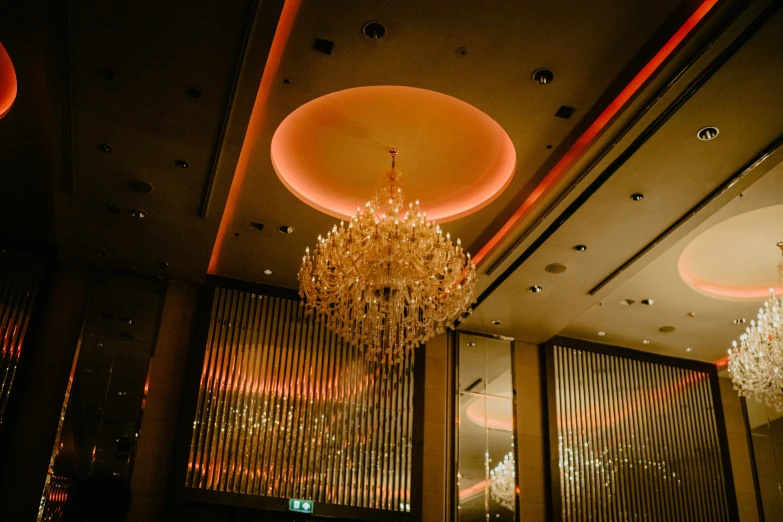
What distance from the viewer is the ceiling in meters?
5.46

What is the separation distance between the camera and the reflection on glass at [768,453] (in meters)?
11.2

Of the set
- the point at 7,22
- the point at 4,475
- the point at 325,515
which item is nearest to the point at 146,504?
the point at 4,475

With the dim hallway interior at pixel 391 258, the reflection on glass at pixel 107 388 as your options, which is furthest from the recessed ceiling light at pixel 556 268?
the reflection on glass at pixel 107 388

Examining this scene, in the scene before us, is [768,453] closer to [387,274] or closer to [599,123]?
[599,123]

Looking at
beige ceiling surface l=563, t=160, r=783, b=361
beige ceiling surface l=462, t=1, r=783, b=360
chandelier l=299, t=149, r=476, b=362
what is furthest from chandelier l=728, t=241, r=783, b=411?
chandelier l=299, t=149, r=476, b=362

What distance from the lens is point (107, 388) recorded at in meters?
8.73

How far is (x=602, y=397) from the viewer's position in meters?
11.1

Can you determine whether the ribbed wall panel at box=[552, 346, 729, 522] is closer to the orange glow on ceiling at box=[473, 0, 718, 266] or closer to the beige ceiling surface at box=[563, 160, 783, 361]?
the beige ceiling surface at box=[563, 160, 783, 361]

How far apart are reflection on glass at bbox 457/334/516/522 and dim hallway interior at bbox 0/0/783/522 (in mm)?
35

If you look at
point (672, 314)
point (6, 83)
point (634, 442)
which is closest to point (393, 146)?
point (6, 83)

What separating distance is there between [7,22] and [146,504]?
18.0ft

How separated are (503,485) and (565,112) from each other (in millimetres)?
5586

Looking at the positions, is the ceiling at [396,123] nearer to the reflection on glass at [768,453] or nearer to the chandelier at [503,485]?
the chandelier at [503,485]

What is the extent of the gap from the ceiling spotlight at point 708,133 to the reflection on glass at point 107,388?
6904mm
